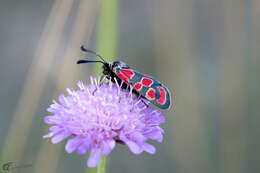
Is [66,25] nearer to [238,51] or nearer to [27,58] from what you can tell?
[27,58]

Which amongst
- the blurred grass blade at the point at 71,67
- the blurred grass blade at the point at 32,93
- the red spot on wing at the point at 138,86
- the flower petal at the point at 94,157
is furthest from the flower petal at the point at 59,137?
the blurred grass blade at the point at 71,67

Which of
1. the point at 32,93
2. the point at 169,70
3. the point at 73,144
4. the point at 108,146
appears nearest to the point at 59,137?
the point at 73,144

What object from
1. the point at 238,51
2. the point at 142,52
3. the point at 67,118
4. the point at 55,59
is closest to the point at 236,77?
the point at 238,51

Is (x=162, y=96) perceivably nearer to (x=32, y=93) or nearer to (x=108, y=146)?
(x=108, y=146)

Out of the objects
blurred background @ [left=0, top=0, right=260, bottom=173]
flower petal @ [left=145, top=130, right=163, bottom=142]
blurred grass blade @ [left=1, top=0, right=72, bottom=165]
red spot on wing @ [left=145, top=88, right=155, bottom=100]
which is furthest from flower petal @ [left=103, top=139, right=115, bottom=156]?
blurred background @ [left=0, top=0, right=260, bottom=173]

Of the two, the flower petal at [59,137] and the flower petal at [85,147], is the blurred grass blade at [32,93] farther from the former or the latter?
the flower petal at [85,147]
